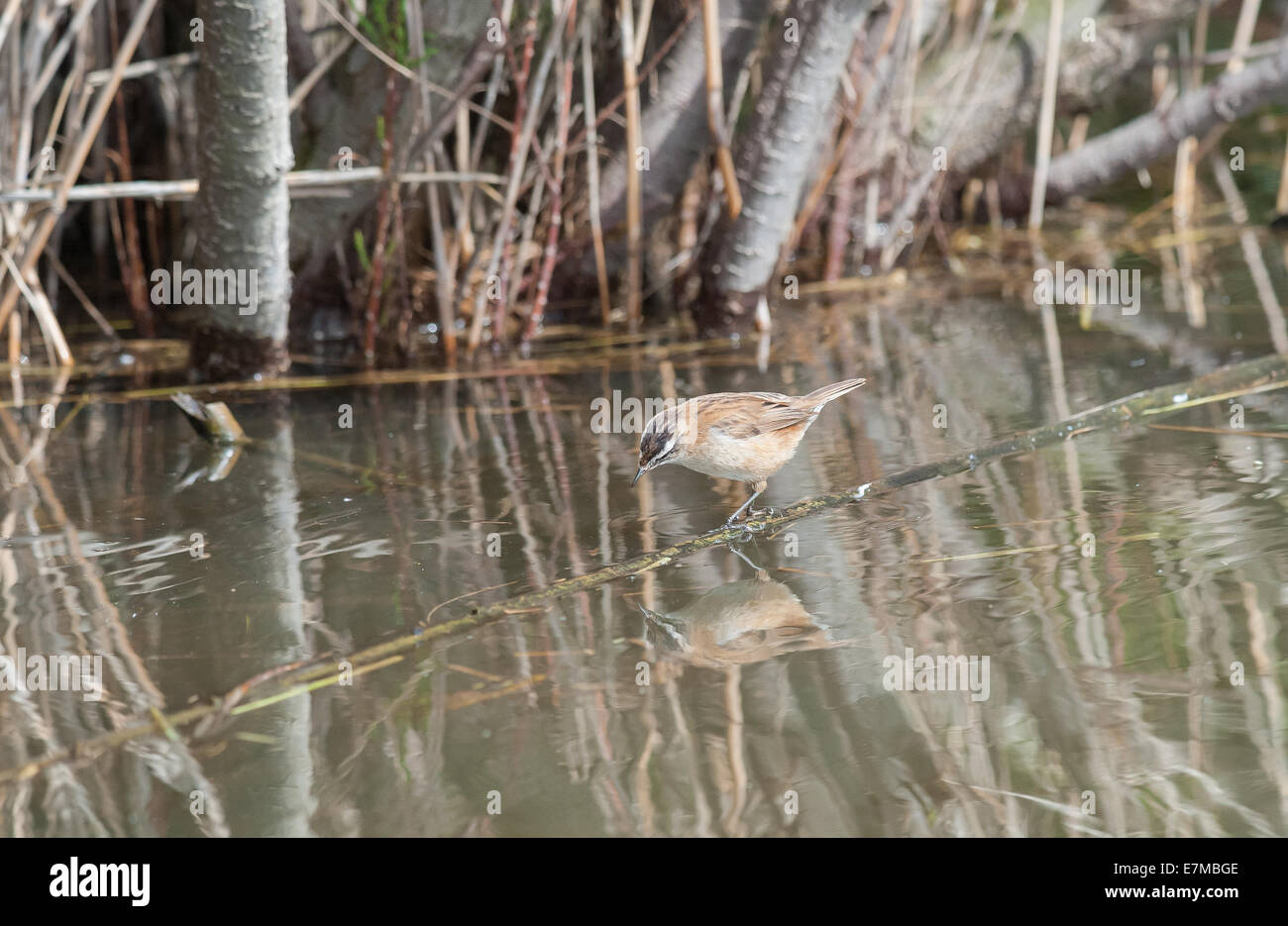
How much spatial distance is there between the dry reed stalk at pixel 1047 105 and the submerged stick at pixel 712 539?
317 centimetres

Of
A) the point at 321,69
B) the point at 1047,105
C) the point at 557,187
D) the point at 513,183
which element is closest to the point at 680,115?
the point at 557,187

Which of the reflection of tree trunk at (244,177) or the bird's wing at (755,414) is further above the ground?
the reflection of tree trunk at (244,177)

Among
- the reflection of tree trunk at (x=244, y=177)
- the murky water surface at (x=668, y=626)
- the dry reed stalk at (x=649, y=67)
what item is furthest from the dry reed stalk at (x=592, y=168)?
the murky water surface at (x=668, y=626)

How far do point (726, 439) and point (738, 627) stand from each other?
805 millimetres

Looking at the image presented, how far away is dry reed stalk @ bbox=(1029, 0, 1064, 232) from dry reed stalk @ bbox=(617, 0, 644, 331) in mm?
2590

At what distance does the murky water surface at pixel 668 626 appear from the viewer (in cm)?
242

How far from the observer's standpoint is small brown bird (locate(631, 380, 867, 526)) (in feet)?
12.5

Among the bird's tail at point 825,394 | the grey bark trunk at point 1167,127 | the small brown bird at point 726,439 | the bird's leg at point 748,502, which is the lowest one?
the bird's leg at point 748,502

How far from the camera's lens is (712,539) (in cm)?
370

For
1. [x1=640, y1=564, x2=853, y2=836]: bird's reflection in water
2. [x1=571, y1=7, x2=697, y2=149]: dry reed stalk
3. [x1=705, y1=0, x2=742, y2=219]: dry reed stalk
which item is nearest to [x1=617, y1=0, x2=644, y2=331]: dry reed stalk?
[x1=571, y1=7, x2=697, y2=149]: dry reed stalk

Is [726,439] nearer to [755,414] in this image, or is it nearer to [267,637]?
[755,414]

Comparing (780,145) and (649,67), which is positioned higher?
(649,67)

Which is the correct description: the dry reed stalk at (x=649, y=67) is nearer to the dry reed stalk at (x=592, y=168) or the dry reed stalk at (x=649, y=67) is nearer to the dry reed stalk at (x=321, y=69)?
the dry reed stalk at (x=592, y=168)

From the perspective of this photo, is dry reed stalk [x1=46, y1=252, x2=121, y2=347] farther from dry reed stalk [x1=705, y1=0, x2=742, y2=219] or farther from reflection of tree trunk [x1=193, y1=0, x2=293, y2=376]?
dry reed stalk [x1=705, y1=0, x2=742, y2=219]
